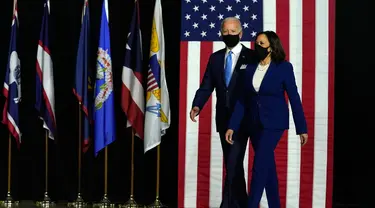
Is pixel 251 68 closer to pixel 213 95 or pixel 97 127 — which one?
pixel 213 95

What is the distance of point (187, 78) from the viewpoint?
6367mm

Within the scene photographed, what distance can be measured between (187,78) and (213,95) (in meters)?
0.27

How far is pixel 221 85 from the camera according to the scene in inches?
217

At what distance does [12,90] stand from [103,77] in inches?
35.4

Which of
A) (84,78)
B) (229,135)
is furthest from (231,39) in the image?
(84,78)

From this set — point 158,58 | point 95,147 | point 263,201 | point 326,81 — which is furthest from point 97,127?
point 326,81

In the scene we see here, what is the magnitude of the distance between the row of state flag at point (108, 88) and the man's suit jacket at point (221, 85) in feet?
3.43

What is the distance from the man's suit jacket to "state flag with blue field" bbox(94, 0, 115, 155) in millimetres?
1330

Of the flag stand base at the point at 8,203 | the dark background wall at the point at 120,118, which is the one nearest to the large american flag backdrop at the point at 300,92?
the dark background wall at the point at 120,118

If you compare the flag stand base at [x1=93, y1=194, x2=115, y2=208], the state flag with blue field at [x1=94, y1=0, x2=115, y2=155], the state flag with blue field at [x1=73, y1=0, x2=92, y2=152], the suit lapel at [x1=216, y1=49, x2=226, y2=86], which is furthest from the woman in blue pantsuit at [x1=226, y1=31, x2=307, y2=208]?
the flag stand base at [x1=93, y1=194, x2=115, y2=208]

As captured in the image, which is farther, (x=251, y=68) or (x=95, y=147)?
(x=95, y=147)

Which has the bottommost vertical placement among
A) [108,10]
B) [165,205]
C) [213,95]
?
[165,205]

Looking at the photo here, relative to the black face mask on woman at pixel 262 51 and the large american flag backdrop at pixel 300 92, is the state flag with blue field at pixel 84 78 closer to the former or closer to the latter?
the large american flag backdrop at pixel 300 92

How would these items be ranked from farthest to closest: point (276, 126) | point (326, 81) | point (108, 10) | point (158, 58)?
point (108, 10)
point (158, 58)
point (326, 81)
point (276, 126)
